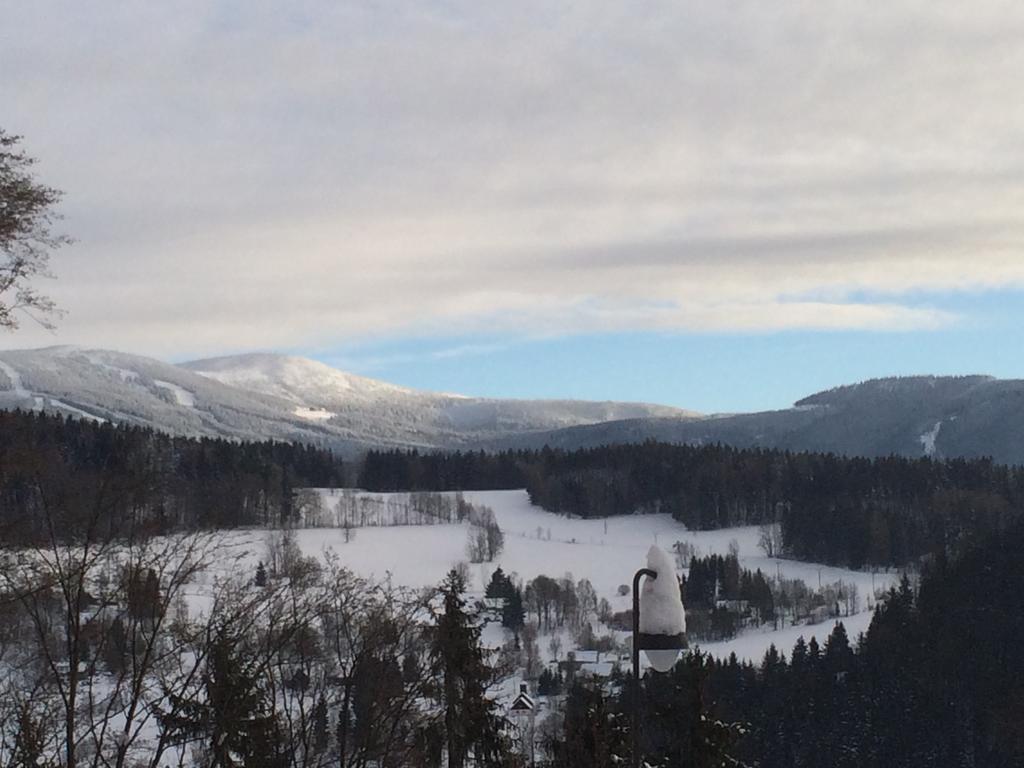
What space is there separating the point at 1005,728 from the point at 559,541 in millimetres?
85164

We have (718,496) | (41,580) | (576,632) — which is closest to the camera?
(41,580)

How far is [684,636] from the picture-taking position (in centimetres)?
862

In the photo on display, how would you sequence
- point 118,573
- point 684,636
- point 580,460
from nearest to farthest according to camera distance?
point 684,636 < point 118,573 < point 580,460

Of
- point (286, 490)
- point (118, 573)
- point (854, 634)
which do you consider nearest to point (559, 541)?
point (286, 490)

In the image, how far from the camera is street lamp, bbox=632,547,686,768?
28.0 feet

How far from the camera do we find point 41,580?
10.0 metres

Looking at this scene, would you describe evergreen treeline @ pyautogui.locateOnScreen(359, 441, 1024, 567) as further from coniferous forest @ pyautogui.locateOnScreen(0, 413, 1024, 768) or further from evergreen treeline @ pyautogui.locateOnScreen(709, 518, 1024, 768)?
evergreen treeline @ pyautogui.locateOnScreen(709, 518, 1024, 768)

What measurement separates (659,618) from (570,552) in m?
124

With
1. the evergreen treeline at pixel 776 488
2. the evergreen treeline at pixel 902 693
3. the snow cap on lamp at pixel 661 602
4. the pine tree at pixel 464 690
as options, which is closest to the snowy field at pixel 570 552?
the evergreen treeline at pixel 776 488

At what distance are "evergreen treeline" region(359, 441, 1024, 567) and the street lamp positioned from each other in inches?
4147

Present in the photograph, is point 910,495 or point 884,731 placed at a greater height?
point 910,495

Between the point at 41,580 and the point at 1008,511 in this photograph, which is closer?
the point at 41,580

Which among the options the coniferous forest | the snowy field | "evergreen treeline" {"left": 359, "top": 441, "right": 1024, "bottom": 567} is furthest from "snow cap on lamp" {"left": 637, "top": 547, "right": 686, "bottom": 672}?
"evergreen treeline" {"left": 359, "top": 441, "right": 1024, "bottom": 567}

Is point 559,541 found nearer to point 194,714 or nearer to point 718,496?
point 718,496
